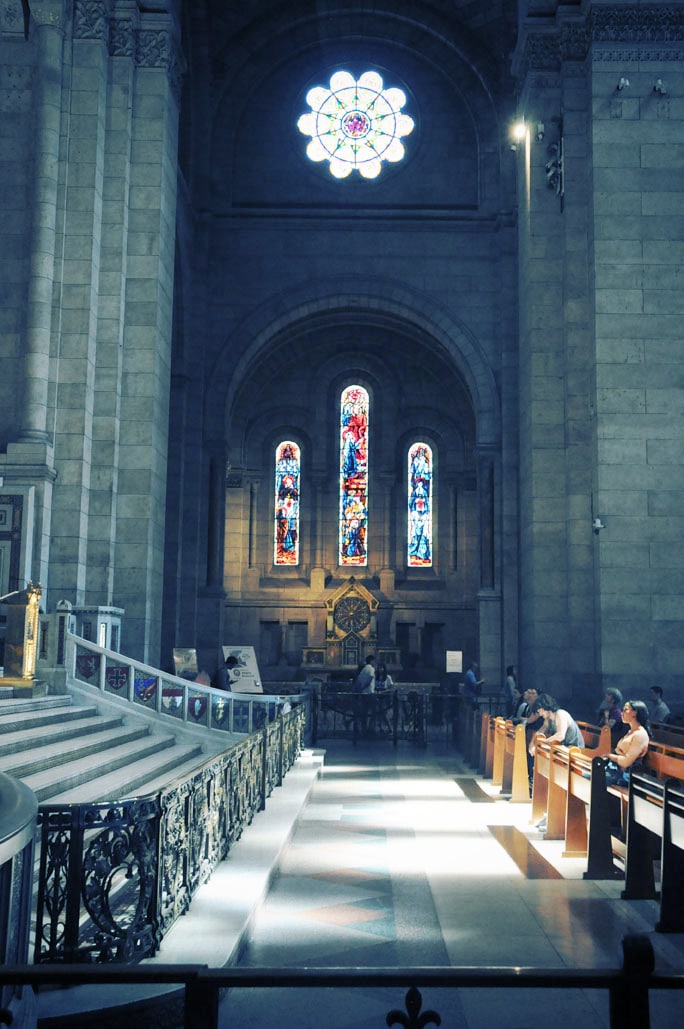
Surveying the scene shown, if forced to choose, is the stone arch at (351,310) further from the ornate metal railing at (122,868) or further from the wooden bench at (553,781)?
the ornate metal railing at (122,868)

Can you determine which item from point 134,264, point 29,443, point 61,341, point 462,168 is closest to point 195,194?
point 462,168

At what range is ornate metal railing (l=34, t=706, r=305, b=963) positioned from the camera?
188 inches

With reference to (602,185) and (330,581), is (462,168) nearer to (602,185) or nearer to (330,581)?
(602,185)

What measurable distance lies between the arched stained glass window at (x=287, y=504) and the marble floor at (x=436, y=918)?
800 inches

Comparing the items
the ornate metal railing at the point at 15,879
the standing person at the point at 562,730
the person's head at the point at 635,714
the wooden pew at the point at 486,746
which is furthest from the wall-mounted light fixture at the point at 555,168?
the ornate metal railing at the point at 15,879

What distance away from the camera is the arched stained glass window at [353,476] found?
31891 millimetres

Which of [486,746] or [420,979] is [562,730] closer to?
[486,746]

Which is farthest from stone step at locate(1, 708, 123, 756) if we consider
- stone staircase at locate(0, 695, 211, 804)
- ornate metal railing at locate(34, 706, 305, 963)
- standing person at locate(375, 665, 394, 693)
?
standing person at locate(375, 665, 394, 693)

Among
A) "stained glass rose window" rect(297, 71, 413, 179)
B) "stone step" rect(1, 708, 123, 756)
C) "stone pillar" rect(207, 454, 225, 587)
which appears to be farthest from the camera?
"stained glass rose window" rect(297, 71, 413, 179)

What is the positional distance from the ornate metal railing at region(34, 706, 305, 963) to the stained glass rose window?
23431 millimetres

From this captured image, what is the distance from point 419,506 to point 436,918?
2578cm

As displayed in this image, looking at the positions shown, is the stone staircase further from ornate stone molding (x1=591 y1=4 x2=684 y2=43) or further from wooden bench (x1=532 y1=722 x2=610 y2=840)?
ornate stone molding (x1=591 y1=4 x2=684 y2=43)

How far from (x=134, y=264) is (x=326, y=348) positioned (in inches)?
578

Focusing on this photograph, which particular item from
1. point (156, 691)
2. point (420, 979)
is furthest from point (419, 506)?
point (420, 979)
